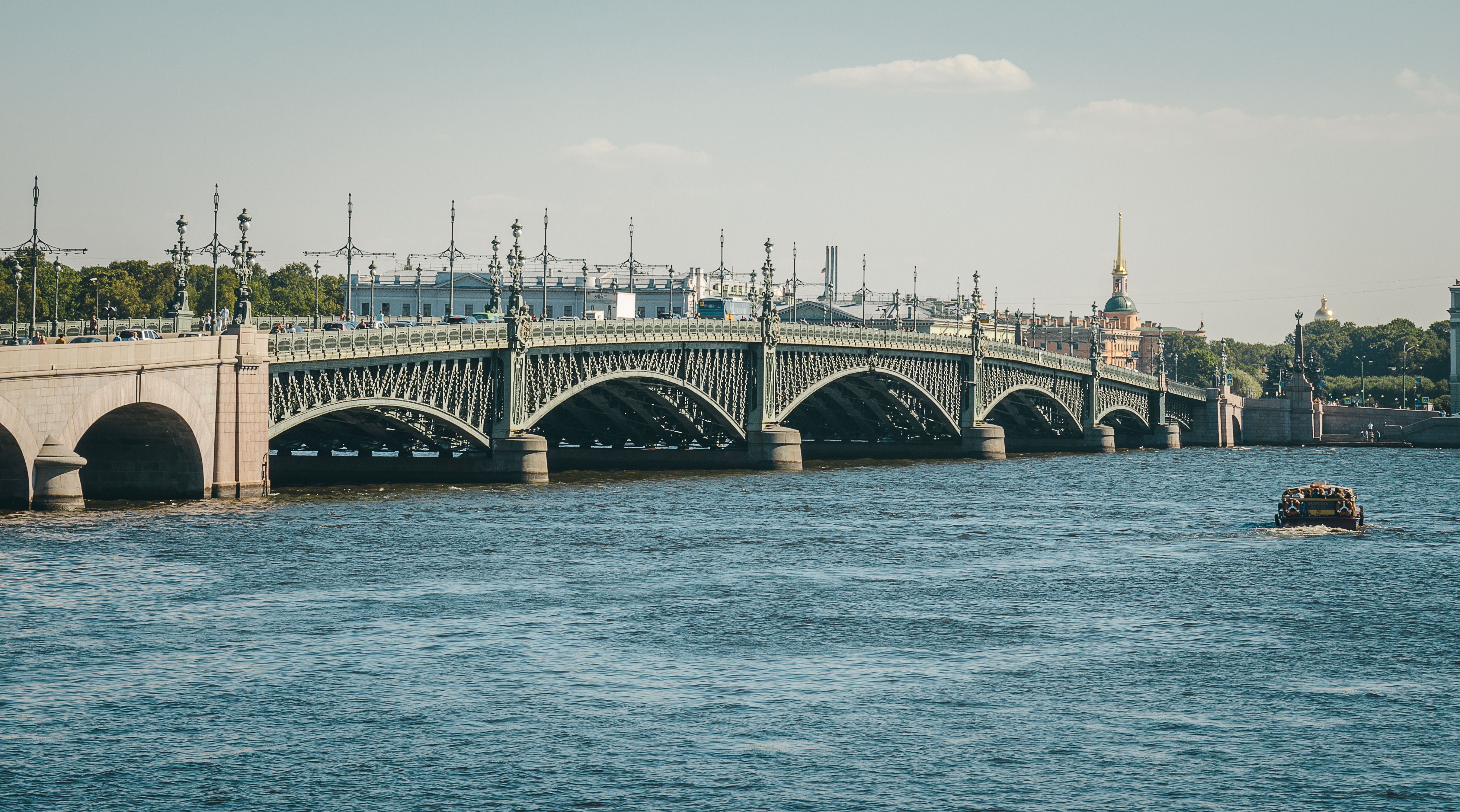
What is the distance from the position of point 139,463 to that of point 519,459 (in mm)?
18068

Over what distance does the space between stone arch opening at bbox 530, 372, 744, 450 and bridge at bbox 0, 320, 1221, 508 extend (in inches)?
5.7

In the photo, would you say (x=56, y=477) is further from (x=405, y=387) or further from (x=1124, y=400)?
(x=1124, y=400)

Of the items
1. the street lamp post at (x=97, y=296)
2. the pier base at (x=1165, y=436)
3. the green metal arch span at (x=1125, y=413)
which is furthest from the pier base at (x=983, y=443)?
the street lamp post at (x=97, y=296)

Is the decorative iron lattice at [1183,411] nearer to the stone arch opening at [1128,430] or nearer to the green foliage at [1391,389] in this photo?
the stone arch opening at [1128,430]

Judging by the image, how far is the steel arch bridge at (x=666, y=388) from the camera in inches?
2354

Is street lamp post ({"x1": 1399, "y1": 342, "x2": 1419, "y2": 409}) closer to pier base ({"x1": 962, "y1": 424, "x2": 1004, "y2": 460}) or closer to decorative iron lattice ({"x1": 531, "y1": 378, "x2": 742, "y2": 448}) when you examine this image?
pier base ({"x1": 962, "y1": 424, "x2": 1004, "y2": 460})

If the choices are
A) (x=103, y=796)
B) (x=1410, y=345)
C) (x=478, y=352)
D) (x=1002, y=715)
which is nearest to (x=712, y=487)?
(x=478, y=352)

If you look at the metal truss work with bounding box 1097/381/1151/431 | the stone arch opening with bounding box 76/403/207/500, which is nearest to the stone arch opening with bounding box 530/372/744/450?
the stone arch opening with bounding box 76/403/207/500

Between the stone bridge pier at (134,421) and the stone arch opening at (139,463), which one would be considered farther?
the stone arch opening at (139,463)

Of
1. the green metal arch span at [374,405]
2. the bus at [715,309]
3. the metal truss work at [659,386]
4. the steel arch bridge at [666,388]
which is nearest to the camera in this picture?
the green metal arch span at [374,405]

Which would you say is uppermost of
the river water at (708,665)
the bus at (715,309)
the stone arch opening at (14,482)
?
the bus at (715,309)

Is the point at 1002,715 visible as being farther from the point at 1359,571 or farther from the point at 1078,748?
the point at 1359,571

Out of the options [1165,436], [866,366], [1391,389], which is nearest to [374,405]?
[866,366]

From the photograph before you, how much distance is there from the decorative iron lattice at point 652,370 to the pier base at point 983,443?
2341 centimetres
